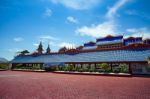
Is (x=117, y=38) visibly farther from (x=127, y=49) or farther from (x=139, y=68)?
(x=139, y=68)

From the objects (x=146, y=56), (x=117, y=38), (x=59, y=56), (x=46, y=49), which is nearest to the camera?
(x=146, y=56)

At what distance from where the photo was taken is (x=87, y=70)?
109ft

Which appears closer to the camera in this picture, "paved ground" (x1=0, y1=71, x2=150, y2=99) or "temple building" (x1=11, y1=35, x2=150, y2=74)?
"paved ground" (x1=0, y1=71, x2=150, y2=99)

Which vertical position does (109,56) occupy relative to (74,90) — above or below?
above

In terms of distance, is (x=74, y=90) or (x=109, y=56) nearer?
(x=74, y=90)

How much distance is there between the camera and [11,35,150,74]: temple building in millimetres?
29531

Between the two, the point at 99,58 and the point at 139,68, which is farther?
the point at 99,58

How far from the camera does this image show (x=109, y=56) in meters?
33.7

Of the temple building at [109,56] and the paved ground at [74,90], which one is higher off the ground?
the temple building at [109,56]

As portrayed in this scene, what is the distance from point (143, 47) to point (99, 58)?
357 inches

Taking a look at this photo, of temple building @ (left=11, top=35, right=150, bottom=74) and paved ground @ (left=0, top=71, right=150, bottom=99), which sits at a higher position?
temple building @ (left=11, top=35, right=150, bottom=74)

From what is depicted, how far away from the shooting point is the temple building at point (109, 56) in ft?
96.9

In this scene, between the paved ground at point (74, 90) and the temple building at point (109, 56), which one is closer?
the paved ground at point (74, 90)

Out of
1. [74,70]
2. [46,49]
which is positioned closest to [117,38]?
[74,70]
